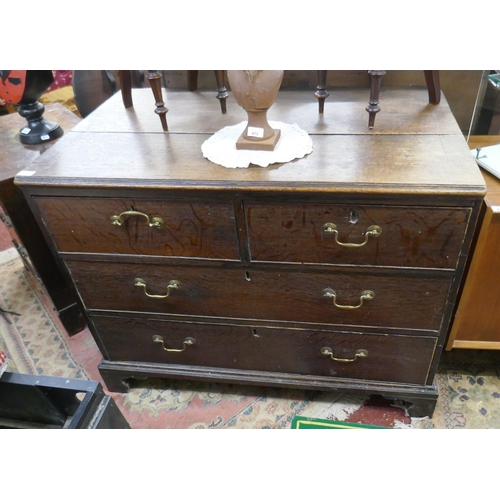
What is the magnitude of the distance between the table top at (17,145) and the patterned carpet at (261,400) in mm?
672

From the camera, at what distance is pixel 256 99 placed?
0.93 meters

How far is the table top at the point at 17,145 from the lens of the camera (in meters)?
1.36

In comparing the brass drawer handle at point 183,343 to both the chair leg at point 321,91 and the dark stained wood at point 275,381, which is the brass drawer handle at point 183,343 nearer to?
the dark stained wood at point 275,381

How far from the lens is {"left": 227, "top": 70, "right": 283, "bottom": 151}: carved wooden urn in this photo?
2.95ft

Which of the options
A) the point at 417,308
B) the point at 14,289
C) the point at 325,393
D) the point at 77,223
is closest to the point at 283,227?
the point at 417,308

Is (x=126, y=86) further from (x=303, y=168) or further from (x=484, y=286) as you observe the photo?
(x=484, y=286)

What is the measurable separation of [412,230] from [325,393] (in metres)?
0.72

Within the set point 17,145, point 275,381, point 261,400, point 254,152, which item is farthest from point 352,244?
point 17,145

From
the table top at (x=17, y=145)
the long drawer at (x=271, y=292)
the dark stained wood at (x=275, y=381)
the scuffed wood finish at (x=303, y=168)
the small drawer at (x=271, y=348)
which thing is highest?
the scuffed wood finish at (x=303, y=168)

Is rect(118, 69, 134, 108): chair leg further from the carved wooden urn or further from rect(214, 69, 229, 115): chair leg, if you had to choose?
the carved wooden urn

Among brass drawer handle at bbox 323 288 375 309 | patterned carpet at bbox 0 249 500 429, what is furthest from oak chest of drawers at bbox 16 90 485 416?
patterned carpet at bbox 0 249 500 429

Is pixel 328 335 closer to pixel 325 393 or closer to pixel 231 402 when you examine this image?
pixel 325 393

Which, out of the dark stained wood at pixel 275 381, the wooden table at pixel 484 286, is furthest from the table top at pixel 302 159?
the dark stained wood at pixel 275 381

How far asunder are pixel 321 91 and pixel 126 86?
58cm
